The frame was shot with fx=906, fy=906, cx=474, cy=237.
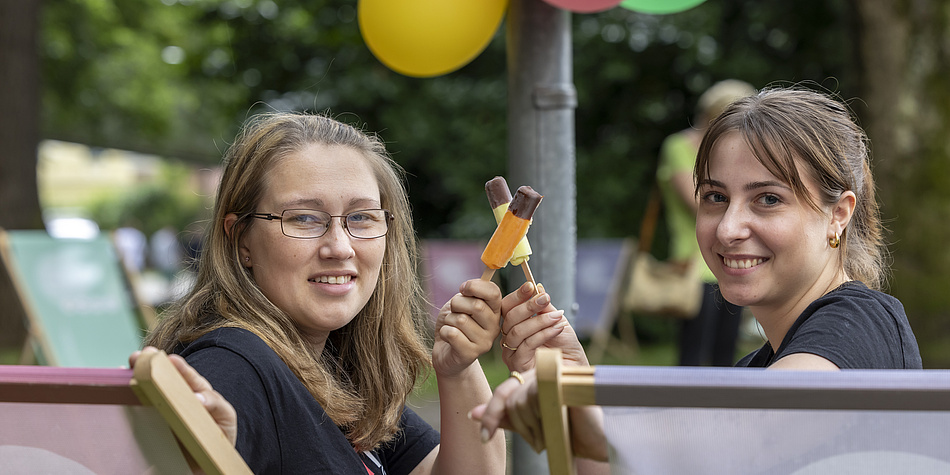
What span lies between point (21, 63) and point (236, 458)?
A: 8846 millimetres

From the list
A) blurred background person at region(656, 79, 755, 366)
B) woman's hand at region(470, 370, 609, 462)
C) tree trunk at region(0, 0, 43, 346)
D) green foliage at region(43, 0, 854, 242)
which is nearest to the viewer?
woman's hand at region(470, 370, 609, 462)

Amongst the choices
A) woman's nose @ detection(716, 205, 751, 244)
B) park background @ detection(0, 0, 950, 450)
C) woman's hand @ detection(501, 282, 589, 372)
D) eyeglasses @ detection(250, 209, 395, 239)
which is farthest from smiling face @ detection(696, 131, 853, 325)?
park background @ detection(0, 0, 950, 450)

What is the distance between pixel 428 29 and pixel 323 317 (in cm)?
100

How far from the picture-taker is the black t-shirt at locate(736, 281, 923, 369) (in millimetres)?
1403

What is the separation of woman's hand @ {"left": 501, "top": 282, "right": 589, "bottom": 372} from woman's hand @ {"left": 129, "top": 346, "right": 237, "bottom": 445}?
0.58 meters

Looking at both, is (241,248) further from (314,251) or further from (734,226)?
(734,226)

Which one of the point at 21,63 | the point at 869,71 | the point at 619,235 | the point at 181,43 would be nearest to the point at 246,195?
the point at 869,71

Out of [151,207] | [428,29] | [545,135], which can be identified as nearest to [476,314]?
[545,135]

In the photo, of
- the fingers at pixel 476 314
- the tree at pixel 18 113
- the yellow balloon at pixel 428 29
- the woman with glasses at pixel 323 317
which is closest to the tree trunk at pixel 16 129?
the tree at pixel 18 113

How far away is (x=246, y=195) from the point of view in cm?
189

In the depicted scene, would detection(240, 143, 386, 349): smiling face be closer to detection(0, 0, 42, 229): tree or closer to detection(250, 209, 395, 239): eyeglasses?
detection(250, 209, 395, 239): eyeglasses

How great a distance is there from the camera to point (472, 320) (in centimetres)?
174

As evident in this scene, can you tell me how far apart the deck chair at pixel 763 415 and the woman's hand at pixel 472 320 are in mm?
566

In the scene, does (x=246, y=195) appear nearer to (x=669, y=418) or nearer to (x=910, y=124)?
(x=669, y=418)
